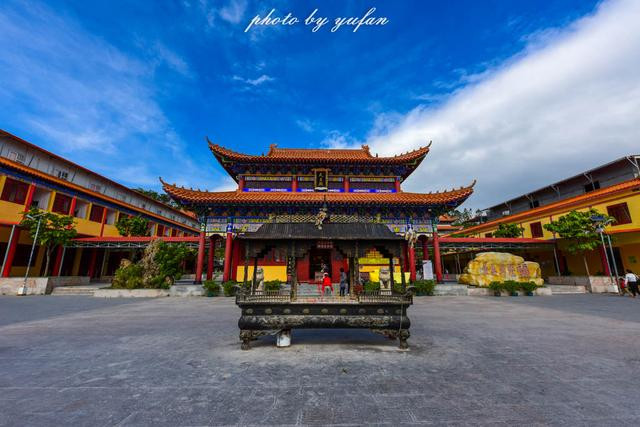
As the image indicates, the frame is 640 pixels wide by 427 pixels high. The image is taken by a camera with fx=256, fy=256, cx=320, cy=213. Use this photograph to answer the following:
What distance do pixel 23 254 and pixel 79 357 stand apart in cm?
2316

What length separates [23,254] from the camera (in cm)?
1953

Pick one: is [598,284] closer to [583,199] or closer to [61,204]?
[583,199]

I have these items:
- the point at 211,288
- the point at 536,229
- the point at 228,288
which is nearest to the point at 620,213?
the point at 536,229

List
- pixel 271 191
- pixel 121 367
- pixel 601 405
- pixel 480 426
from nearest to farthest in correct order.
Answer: pixel 480 426
pixel 601 405
pixel 121 367
pixel 271 191

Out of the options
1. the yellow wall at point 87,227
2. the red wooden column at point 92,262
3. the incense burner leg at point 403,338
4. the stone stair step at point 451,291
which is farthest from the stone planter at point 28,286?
the stone stair step at point 451,291

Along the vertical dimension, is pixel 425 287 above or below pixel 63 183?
below

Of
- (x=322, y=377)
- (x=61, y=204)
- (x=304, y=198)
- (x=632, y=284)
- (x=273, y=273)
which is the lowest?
(x=322, y=377)

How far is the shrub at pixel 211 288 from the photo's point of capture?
1506 cm

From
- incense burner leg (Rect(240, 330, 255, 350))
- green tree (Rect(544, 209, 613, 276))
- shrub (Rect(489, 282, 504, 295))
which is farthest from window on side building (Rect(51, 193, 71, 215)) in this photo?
green tree (Rect(544, 209, 613, 276))

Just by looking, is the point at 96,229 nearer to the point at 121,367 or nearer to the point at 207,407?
the point at 121,367

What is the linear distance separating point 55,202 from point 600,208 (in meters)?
43.2

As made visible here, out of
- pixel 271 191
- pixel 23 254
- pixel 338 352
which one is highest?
pixel 271 191

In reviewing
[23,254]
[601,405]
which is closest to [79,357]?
[601,405]

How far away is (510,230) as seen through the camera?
2598 cm
